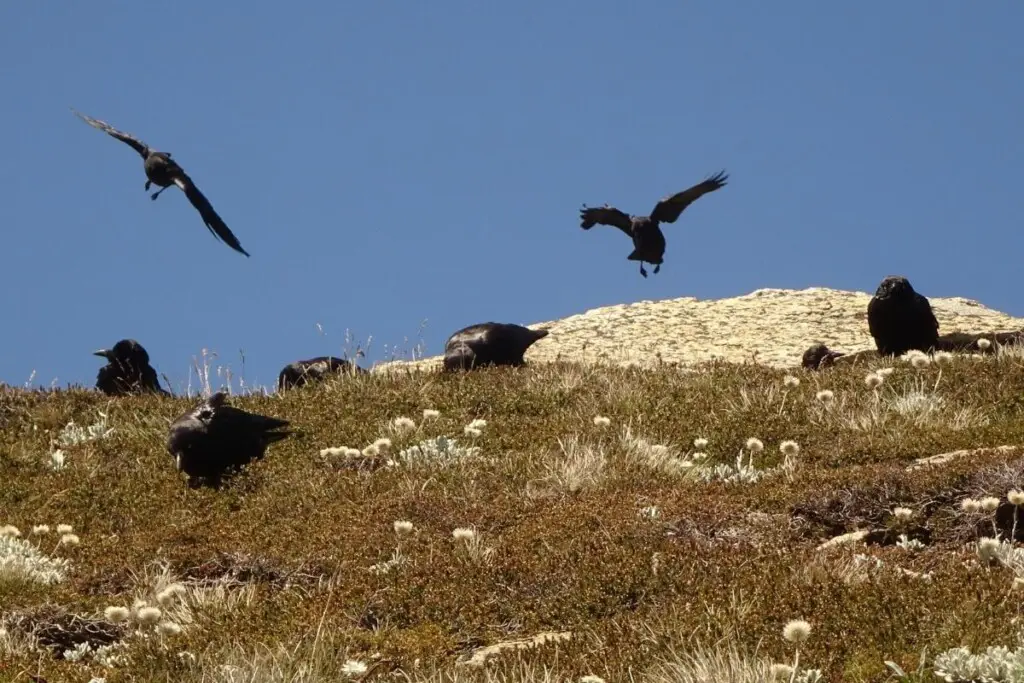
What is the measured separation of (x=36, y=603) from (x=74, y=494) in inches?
161

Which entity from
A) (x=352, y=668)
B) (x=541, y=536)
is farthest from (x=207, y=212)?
(x=352, y=668)

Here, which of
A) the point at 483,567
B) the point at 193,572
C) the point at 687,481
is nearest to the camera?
the point at 483,567

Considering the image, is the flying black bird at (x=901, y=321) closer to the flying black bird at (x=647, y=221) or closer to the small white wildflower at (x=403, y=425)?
the flying black bird at (x=647, y=221)

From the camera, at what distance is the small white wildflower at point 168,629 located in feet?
25.6

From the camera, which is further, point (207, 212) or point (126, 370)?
point (126, 370)

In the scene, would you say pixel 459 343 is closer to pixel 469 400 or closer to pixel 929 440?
pixel 469 400

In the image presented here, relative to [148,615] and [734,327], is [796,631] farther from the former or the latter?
[734,327]

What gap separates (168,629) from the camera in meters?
7.85

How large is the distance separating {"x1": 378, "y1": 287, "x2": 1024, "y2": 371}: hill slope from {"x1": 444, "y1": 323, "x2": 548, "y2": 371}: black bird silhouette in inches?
77.8

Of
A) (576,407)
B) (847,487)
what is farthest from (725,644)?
(576,407)

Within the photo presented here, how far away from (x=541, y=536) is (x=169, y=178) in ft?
28.8

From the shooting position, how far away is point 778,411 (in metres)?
14.0

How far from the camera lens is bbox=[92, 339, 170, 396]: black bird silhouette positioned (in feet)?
67.6

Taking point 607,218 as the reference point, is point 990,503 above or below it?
below
